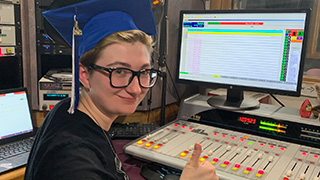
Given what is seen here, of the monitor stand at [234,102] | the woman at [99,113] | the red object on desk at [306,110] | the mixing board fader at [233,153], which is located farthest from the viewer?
the monitor stand at [234,102]

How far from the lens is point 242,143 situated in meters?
1.17

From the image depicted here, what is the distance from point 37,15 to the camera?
1388 millimetres

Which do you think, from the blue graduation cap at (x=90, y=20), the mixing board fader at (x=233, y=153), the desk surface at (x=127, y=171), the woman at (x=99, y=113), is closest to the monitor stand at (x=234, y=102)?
the mixing board fader at (x=233, y=153)

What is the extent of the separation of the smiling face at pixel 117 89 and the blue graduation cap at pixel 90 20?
4 centimetres

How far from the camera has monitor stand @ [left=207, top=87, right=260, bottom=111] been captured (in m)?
1.32

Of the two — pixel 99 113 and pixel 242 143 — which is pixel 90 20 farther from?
pixel 242 143

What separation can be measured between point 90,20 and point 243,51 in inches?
31.7

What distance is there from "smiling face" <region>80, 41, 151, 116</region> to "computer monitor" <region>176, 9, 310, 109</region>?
67cm

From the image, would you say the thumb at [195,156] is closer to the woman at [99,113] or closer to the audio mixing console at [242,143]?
the woman at [99,113]

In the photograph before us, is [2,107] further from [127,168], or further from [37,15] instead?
[127,168]

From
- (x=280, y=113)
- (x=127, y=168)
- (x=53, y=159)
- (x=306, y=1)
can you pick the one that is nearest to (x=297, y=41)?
(x=280, y=113)

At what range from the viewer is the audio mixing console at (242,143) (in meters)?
→ 0.97

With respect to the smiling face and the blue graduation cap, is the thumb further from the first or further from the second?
the blue graduation cap

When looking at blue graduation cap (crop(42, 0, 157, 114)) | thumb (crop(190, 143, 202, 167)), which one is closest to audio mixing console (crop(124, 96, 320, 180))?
thumb (crop(190, 143, 202, 167))
